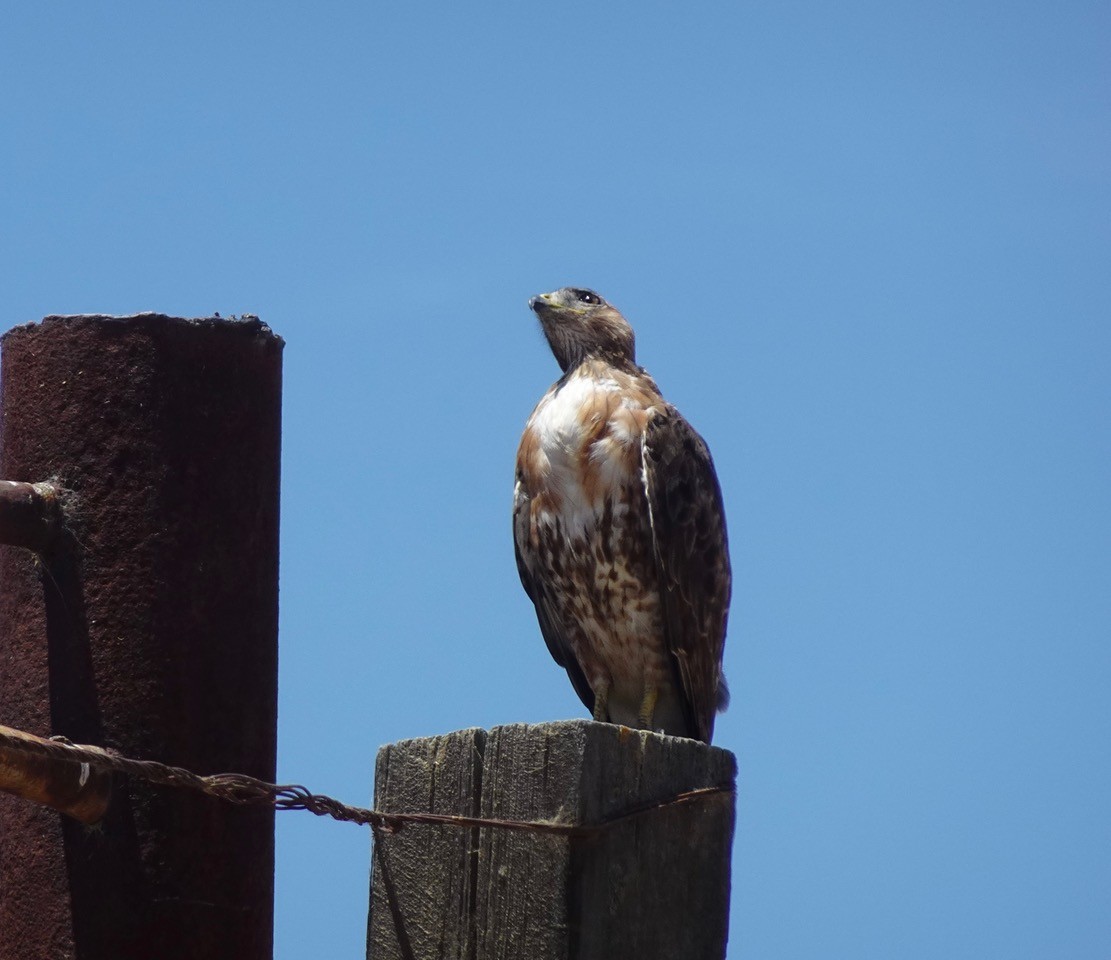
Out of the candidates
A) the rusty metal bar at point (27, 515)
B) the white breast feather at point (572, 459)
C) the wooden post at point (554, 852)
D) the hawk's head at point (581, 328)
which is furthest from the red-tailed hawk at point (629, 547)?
the rusty metal bar at point (27, 515)

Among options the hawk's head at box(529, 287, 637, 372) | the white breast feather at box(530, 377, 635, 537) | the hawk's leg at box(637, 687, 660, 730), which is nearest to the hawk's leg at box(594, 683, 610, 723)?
the hawk's leg at box(637, 687, 660, 730)

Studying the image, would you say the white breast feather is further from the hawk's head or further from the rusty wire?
the rusty wire

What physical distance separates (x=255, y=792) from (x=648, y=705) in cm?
304

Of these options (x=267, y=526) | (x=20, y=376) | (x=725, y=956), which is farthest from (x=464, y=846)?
(x=20, y=376)

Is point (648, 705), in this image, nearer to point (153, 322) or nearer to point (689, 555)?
point (689, 555)

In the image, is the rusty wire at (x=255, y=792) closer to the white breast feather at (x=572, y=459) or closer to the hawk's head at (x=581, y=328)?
the white breast feather at (x=572, y=459)

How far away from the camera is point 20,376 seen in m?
2.59

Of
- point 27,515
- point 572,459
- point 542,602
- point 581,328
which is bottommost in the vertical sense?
point 27,515

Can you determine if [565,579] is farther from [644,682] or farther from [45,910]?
[45,910]

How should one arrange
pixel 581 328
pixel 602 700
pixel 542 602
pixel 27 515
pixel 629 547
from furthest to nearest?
pixel 581 328 < pixel 542 602 < pixel 602 700 < pixel 629 547 < pixel 27 515

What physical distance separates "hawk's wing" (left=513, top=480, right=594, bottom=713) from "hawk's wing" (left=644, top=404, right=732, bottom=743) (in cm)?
47

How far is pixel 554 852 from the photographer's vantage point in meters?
2.29

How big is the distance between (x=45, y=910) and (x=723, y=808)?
3.55 ft

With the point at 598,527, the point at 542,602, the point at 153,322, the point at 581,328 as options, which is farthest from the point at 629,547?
the point at 153,322
